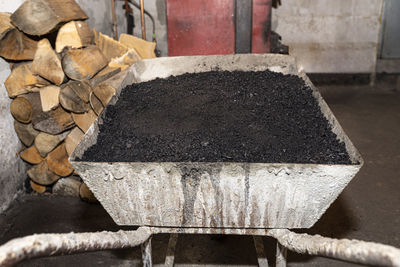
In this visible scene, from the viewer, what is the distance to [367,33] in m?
5.29

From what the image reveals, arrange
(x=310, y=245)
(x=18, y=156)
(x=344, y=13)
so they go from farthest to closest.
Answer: (x=344, y=13) < (x=18, y=156) < (x=310, y=245)

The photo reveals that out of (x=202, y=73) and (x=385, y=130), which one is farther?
(x=385, y=130)

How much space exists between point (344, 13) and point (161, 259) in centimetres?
467

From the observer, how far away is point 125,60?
8.48 ft

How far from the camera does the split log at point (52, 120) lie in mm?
2477

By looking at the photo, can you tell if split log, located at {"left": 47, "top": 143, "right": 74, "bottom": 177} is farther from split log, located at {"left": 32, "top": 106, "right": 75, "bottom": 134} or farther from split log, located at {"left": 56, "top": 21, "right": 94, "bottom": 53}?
split log, located at {"left": 56, "top": 21, "right": 94, "bottom": 53}

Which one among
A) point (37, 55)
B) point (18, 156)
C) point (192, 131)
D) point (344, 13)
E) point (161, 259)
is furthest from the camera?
point (344, 13)

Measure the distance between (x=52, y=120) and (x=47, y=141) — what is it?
0.20 metres

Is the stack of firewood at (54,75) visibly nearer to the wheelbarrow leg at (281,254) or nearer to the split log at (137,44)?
the split log at (137,44)

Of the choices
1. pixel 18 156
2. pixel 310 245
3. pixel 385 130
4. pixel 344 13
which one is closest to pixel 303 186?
pixel 310 245

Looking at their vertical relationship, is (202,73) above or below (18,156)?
above

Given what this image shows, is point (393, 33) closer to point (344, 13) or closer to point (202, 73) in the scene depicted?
point (344, 13)

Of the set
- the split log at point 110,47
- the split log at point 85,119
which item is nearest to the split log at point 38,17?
the split log at point 110,47

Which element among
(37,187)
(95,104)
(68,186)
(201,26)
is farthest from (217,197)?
(201,26)
